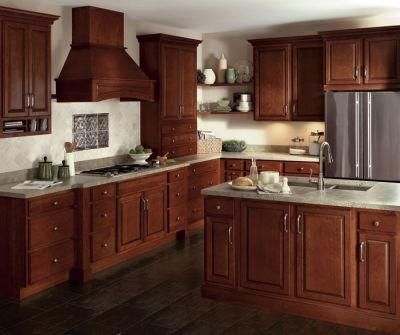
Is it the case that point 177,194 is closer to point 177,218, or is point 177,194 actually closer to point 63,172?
point 177,218

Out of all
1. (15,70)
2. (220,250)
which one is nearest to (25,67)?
(15,70)

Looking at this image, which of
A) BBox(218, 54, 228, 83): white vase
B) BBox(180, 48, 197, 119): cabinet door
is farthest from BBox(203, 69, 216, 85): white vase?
BBox(180, 48, 197, 119): cabinet door

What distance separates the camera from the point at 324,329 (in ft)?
13.8

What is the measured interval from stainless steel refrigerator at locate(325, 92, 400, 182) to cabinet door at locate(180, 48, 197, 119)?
1.73 meters

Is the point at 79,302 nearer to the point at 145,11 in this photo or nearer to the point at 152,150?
the point at 152,150

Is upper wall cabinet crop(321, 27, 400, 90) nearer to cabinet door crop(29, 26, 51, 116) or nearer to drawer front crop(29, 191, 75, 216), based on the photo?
cabinet door crop(29, 26, 51, 116)

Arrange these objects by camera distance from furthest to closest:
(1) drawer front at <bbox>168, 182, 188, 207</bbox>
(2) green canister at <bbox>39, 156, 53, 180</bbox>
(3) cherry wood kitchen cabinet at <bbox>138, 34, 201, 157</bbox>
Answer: (3) cherry wood kitchen cabinet at <bbox>138, 34, 201, 157</bbox>, (1) drawer front at <bbox>168, 182, 188, 207</bbox>, (2) green canister at <bbox>39, 156, 53, 180</bbox>

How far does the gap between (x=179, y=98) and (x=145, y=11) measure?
1347 millimetres

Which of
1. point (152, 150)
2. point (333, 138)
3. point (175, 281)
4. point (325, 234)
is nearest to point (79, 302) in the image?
point (175, 281)

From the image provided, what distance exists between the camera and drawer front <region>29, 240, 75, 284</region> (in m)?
4.92

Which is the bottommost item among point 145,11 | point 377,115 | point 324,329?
point 324,329

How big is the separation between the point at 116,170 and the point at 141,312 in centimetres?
196

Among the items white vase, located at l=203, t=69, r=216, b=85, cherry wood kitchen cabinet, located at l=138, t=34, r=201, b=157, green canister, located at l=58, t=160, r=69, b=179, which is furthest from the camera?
white vase, located at l=203, t=69, r=216, b=85

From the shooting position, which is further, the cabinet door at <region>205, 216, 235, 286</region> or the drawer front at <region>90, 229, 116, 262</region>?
the drawer front at <region>90, 229, 116, 262</region>
